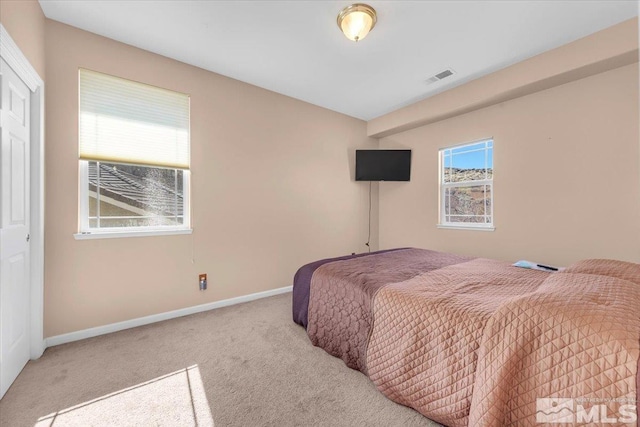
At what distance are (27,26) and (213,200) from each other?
1787 mm

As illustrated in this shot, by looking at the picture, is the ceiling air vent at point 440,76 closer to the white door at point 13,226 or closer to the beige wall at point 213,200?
the beige wall at point 213,200

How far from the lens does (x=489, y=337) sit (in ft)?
3.67

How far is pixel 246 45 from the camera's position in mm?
2412

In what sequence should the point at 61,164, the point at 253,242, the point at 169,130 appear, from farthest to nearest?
the point at 253,242 → the point at 169,130 → the point at 61,164

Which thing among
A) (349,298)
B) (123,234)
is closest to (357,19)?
(349,298)

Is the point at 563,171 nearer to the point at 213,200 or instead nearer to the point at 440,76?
the point at 440,76

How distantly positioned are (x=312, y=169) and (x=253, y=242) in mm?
1370

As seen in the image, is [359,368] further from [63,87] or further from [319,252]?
[63,87]

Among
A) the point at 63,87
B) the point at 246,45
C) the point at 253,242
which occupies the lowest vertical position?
the point at 253,242

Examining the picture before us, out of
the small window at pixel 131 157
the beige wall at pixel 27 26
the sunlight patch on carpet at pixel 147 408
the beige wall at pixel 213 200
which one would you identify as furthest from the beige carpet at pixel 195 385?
the beige wall at pixel 27 26

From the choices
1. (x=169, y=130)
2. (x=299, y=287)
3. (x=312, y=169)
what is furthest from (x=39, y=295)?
(x=312, y=169)

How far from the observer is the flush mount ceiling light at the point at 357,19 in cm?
192

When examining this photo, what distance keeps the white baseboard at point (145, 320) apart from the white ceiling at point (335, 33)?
2.61 meters

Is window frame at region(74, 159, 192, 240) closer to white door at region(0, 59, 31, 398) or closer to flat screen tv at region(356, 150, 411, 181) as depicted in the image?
white door at region(0, 59, 31, 398)
